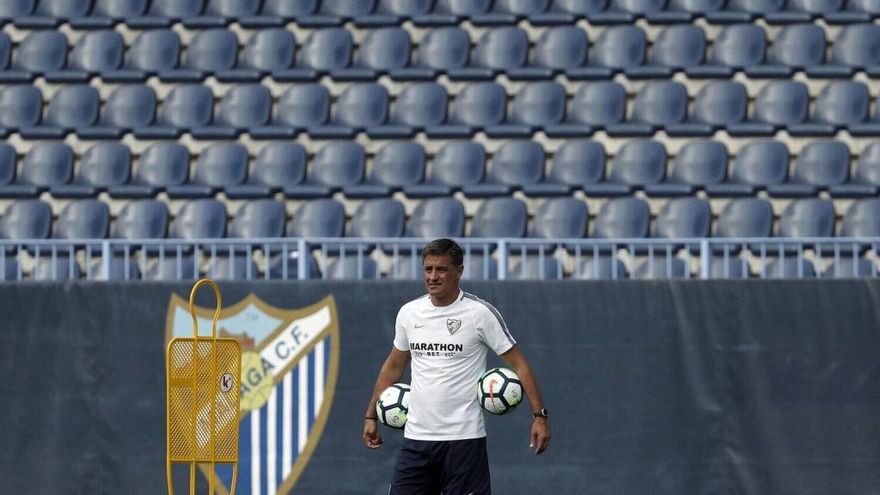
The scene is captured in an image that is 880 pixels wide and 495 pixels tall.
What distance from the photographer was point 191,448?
283 inches

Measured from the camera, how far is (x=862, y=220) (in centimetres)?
1320

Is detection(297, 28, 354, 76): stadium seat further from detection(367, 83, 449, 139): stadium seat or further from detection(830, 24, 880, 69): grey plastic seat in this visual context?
detection(830, 24, 880, 69): grey plastic seat

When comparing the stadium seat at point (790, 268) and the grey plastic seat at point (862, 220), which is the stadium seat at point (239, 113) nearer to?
the stadium seat at point (790, 268)

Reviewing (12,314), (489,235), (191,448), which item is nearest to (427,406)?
(191,448)

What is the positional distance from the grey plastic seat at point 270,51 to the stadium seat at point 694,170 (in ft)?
13.4

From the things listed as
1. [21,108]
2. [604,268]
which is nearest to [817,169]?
[604,268]

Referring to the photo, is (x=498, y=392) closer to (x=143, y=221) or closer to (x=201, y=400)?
(x=201, y=400)

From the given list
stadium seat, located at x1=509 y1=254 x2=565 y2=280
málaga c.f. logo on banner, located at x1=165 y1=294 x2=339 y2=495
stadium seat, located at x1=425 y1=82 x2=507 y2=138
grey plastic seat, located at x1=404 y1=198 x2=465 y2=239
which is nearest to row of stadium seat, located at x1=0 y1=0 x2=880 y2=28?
stadium seat, located at x1=425 y1=82 x2=507 y2=138

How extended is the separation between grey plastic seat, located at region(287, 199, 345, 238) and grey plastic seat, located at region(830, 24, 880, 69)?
5.12 meters

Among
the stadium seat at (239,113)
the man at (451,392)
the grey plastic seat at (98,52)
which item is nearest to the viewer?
the man at (451,392)

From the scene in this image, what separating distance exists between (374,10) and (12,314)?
582 centimetres

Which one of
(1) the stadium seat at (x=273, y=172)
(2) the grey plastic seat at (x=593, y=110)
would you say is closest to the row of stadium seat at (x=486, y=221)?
(1) the stadium seat at (x=273, y=172)

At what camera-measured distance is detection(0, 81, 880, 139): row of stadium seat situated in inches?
559

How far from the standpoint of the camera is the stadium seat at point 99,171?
1457cm
